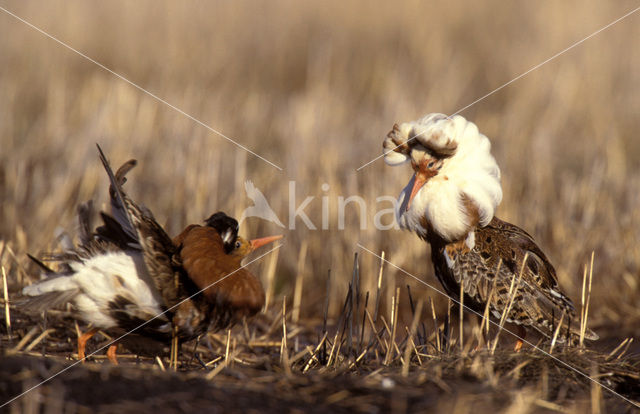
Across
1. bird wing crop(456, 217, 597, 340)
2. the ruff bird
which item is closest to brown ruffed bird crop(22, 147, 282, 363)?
bird wing crop(456, 217, 597, 340)

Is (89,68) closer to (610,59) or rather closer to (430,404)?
(610,59)

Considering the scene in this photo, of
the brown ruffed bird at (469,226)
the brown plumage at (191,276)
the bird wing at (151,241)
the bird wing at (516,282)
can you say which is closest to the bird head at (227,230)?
the brown plumage at (191,276)

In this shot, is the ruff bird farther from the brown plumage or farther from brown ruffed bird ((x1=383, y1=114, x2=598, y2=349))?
the brown plumage

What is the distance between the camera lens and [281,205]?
22.6 feet

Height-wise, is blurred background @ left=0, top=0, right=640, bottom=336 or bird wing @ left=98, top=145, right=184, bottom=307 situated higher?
Result: blurred background @ left=0, top=0, right=640, bottom=336

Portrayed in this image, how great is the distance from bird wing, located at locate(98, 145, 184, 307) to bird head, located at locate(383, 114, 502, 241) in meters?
1.38

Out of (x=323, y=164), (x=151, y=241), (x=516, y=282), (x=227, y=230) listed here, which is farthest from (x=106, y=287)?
(x=323, y=164)

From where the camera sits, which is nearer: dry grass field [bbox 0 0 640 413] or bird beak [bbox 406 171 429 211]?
dry grass field [bbox 0 0 640 413]

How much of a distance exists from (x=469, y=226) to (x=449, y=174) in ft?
1.05

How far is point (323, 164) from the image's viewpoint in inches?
280

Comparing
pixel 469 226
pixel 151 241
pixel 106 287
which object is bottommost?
pixel 106 287

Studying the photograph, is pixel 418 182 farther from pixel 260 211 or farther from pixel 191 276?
pixel 260 211

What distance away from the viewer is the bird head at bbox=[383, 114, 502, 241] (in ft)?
13.4

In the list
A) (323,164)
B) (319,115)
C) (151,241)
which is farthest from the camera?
(319,115)
